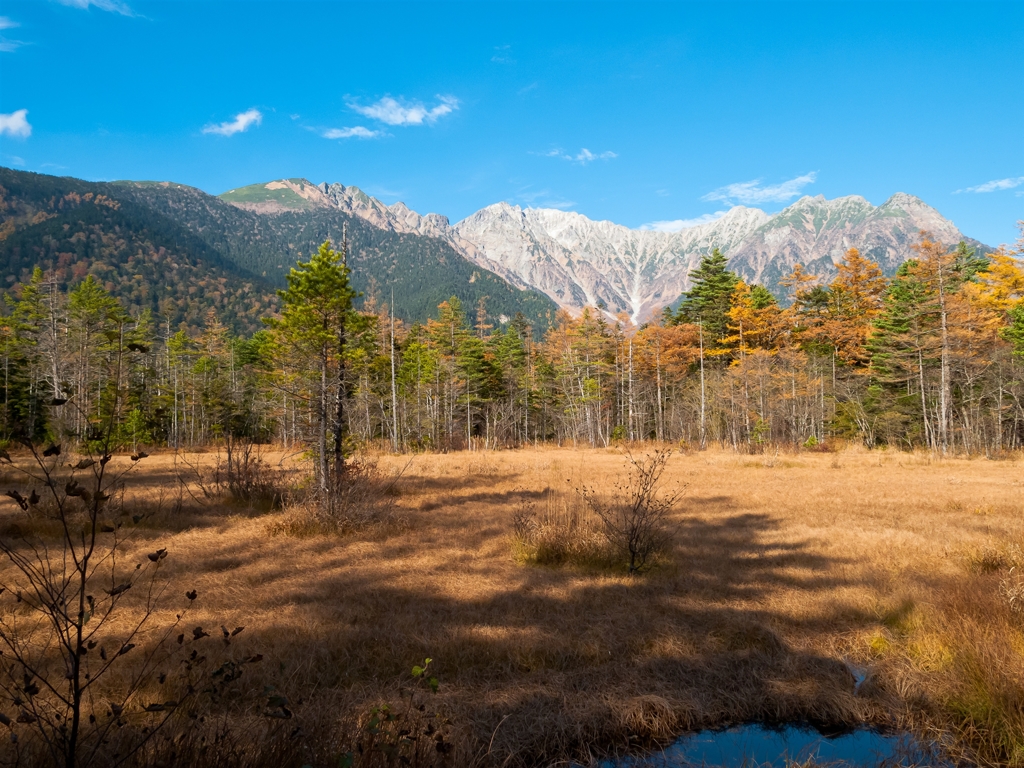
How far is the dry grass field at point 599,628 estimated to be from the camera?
3.54 meters

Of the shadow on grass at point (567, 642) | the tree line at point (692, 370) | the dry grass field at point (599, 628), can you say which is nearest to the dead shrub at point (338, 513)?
the dry grass field at point (599, 628)

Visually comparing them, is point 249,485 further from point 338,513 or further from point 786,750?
point 786,750

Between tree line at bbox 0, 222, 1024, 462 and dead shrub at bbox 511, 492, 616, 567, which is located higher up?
tree line at bbox 0, 222, 1024, 462

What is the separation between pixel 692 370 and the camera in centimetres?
4447

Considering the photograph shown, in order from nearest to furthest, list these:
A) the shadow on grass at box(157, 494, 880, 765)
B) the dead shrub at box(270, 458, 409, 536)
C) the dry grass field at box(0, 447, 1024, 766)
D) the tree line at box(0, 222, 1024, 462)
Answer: the dry grass field at box(0, 447, 1024, 766) < the shadow on grass at box(157, 494, 880, 765) < the dead shrub at box(270, 458, 409, 536) < the tree line at box(0, 222, 1024, 462)

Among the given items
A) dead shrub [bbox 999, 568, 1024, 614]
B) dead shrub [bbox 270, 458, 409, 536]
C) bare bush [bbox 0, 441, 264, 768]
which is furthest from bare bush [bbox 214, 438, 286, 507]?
dead shrub [bbox 999, 568, 1024, 614]

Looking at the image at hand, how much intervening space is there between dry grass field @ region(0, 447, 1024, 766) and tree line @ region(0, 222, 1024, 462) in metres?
10.0

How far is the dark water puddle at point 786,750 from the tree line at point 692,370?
13794mm

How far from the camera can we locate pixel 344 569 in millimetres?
6887

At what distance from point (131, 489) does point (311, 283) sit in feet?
21.9

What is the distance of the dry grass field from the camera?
3537 millimetres

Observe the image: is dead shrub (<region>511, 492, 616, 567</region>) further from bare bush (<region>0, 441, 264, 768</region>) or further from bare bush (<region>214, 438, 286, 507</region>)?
bare bush (<region>214, 438, 286, 507</region>)

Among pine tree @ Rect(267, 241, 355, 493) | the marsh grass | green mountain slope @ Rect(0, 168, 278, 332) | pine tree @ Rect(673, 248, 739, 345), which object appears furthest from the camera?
green mountain slope @ Rect(0, 168, 278, 332)

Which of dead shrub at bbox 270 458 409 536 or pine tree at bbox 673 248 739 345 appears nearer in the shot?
dead shrub at bbox 270 458 409 536
